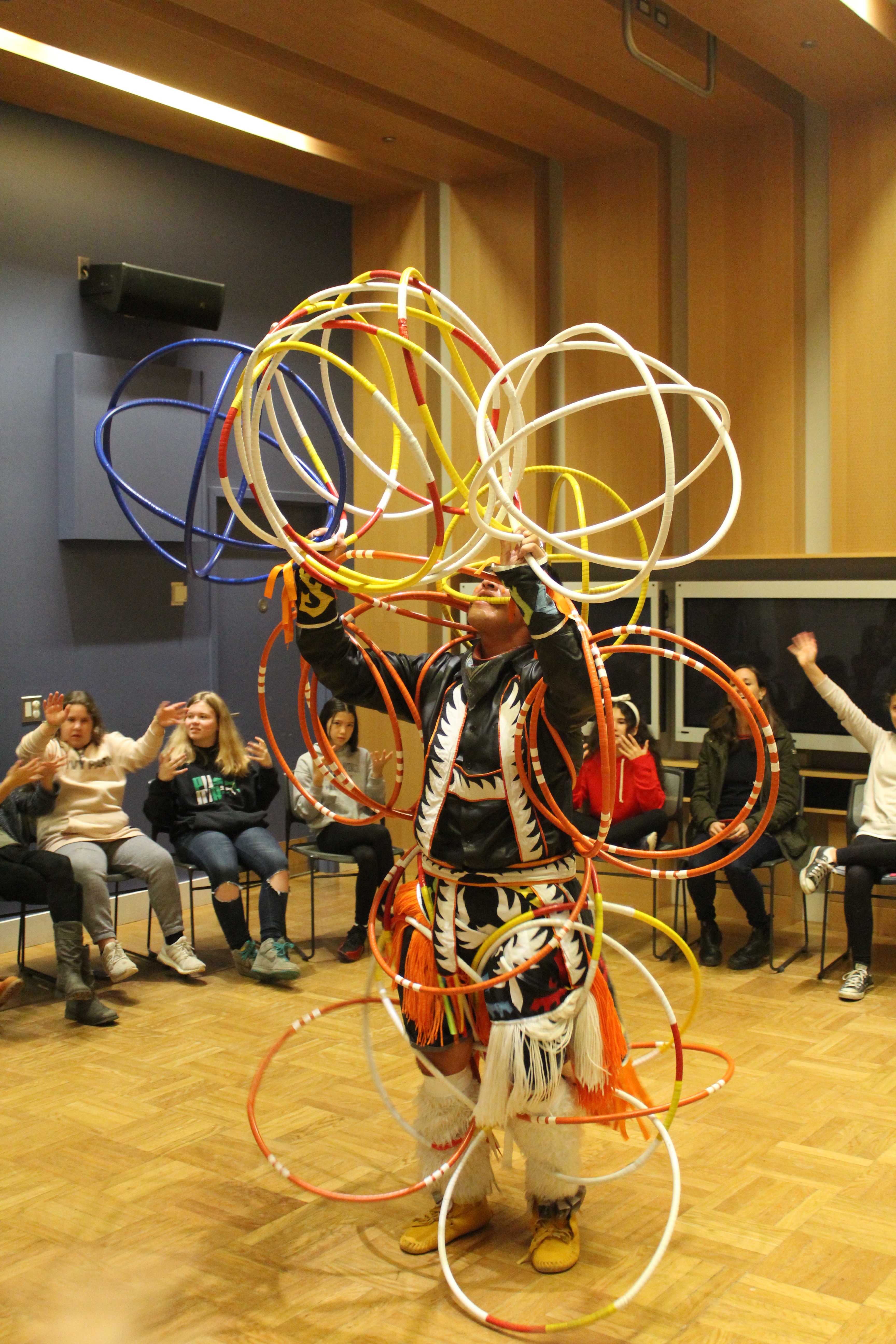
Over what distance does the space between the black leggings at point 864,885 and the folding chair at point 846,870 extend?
43 millimetres

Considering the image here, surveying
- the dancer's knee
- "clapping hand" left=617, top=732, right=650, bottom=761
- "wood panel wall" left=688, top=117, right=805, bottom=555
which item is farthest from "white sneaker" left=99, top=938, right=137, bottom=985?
"wood panel wall" left=688, top=117, right=805, bottom=555

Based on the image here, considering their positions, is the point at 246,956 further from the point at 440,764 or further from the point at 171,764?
the point at 440,764

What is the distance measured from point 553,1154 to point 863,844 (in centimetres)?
258

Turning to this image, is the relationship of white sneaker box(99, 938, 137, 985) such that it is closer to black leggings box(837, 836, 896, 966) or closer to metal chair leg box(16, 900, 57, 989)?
metal chair leg box(16, 900, 57, 989)

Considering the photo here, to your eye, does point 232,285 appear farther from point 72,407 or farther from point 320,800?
point 320,800

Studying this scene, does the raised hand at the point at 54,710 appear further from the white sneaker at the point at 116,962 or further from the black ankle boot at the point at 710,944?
the black ankle boot at the point at 710,944

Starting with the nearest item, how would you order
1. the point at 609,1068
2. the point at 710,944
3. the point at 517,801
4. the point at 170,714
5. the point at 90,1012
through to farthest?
the point at 517,801
the point at 609,1068
the point at 90,1012
the point at 170,714
the point at 710,944

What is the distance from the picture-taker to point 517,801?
2646 millimetres

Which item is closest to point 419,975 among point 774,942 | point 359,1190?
point 359,1190

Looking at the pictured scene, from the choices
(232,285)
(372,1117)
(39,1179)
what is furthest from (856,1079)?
(232,285)

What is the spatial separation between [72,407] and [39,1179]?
3.49 metres

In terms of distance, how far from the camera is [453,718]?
275cm

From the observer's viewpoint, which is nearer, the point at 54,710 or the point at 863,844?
the point at 54,710

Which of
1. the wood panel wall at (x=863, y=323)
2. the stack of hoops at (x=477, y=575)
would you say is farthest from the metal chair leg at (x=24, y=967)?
the wood panel wall at (x=863, y=323)
